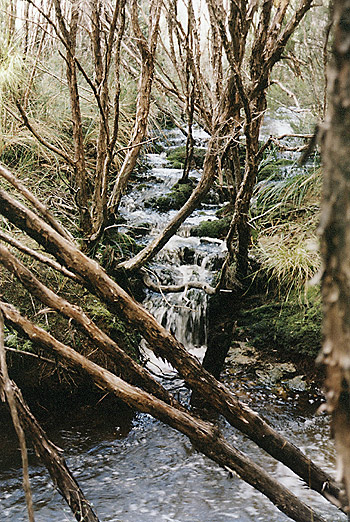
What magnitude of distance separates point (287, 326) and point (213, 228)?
5.68ft

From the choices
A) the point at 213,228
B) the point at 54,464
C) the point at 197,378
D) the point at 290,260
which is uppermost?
the point at 213,228

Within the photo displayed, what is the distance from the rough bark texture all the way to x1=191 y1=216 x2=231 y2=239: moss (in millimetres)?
4638

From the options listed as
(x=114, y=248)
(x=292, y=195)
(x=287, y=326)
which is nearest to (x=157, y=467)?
(x=287, y=326)

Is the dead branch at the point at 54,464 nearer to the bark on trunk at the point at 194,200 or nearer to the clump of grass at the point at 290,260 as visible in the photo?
the bark on trunk at the point at 194,200

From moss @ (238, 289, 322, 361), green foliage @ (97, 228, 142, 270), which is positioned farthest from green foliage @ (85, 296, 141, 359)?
moss @ (238, 289, 322, 361)

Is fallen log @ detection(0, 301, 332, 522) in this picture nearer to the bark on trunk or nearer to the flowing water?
the flowing water

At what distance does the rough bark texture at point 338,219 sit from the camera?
41 cm

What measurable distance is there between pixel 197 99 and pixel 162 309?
5.70 feet

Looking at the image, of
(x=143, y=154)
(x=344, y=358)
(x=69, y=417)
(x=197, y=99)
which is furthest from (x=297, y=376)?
(x=143, y=154)

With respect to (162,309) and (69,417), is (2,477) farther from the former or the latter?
(162,309)

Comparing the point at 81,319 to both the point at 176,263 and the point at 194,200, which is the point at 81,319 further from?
the point at 176,263

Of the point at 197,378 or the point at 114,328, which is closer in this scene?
the point at 197,378

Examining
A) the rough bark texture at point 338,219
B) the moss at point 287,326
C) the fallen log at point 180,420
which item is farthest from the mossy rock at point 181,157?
the rough bark texture at point 338,219

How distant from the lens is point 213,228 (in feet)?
16.8
